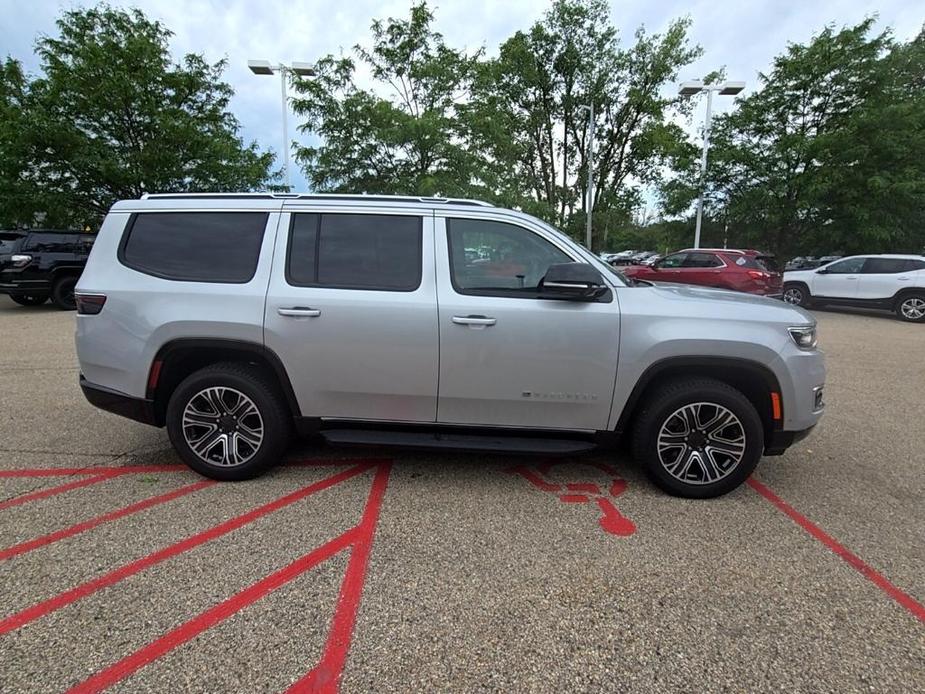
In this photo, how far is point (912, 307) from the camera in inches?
465

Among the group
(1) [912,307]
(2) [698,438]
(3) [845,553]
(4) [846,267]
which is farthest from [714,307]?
(4) [846,267]

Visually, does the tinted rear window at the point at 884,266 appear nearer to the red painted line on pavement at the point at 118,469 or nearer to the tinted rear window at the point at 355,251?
the tinted rear window at the point at 355,251

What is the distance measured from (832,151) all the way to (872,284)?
16.8 ft

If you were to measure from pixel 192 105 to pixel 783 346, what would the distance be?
17100mm

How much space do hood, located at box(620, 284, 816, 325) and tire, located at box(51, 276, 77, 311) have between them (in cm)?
1339

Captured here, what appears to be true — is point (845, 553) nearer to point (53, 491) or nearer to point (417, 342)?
point (417, 342)

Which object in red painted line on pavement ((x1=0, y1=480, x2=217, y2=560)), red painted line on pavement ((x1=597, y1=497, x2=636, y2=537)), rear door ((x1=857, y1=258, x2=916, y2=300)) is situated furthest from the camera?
rear door ((x1=857, y1=258, x2=916, y2=300))

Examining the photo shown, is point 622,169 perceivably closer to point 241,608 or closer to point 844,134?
point 844,134

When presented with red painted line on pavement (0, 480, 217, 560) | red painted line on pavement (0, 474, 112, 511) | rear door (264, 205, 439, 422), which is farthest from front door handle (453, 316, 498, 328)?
red painted line on pavement (0, 474, 112, 511)

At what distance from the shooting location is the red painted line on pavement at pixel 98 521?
101 inches

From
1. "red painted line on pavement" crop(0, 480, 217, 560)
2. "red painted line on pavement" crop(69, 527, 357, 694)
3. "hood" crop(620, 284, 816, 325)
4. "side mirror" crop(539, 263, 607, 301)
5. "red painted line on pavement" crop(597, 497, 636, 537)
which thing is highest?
"side mirror" crop(539, 263, 607, 301)

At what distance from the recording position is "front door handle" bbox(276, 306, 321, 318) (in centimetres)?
305

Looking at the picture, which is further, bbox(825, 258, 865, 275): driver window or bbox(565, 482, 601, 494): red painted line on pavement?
bbox(825, 258, 865, 275): driver window

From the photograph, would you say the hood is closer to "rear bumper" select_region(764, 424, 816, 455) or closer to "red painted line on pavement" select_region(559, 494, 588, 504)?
"rear bumper" select_region(764, 424, 816, 455)
